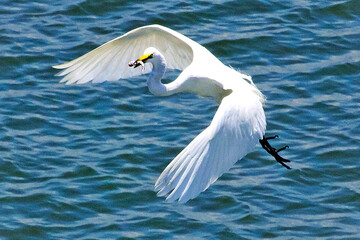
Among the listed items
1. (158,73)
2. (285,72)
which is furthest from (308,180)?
(158,73)

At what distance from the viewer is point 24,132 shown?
9438mm

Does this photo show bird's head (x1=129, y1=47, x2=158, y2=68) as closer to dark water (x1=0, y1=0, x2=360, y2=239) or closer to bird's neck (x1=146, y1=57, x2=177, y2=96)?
bird's neck (x1=146, y1=57, x2=177, y2=96)

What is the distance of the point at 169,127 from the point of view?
9.57 meters

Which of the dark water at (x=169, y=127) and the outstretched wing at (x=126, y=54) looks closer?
the outstretched wing at (x=126, y=54)

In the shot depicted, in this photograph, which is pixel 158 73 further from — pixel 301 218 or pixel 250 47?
pixel 250 47

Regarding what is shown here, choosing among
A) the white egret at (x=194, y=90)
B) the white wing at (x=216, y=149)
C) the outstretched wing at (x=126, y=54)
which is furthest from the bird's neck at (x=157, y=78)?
the outstretched wing at (x=126, y=54)

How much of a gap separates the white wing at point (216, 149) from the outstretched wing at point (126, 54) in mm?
1402

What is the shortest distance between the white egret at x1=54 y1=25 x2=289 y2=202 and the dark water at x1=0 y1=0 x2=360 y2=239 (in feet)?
2.66

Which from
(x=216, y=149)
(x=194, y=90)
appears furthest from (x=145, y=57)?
(x=216, y=149)

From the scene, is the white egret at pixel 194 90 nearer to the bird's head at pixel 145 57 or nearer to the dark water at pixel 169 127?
the bird's head at pixel 145 57

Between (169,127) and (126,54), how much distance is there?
4.95ft

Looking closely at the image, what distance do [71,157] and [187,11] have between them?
3.06 meters

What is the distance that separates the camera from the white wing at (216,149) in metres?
6.15

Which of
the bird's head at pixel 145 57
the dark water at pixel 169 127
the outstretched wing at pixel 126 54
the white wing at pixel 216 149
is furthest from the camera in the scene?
the dark water at pixel 169 127
